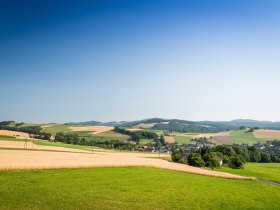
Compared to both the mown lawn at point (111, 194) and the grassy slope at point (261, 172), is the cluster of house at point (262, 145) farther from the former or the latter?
the mown lawn at point (111, 194)

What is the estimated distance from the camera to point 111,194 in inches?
1200

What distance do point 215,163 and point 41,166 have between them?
65.2m

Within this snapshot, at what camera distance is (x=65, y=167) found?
1800 inches

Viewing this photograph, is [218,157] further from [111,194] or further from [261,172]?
[111,194]

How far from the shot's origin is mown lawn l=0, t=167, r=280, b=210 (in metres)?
25.1

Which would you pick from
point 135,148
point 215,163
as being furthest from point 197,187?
point 135,148

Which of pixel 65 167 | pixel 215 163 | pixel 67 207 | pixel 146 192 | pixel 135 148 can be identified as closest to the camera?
pixel 67 207

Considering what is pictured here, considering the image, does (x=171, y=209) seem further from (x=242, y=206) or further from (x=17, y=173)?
(x=17, y=173)

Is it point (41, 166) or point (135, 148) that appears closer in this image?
point (41, 166)

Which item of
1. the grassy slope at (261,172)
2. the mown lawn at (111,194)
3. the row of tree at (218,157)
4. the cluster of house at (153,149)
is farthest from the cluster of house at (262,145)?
the mown lawn at (111,194)

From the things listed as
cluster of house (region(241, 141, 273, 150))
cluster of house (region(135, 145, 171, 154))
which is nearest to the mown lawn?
cluster of house (region(135, 145, 171, 154))

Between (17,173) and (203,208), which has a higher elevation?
(17,173)

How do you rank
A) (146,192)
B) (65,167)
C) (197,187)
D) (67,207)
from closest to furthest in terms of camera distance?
(67,207) < (146,192) < (197,187) < (65,167)

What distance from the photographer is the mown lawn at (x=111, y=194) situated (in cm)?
2511
